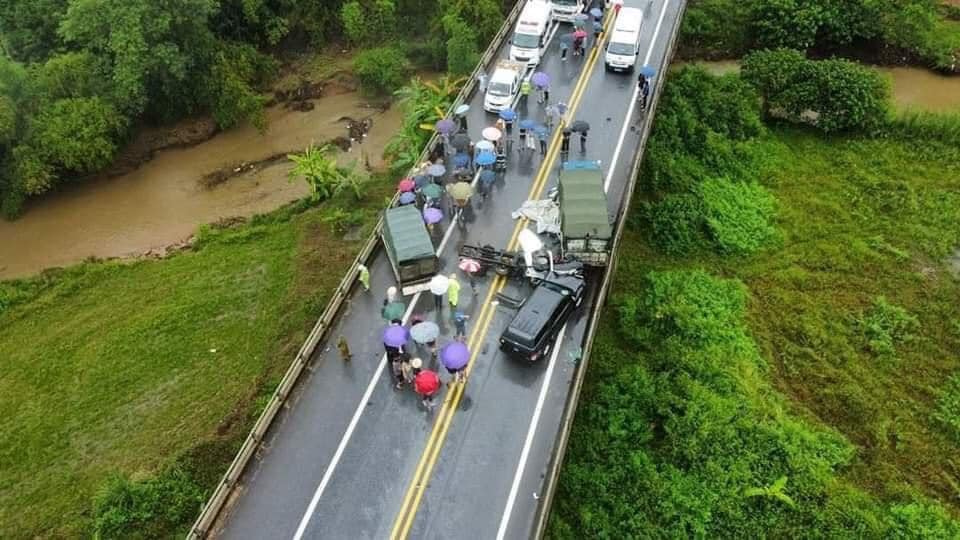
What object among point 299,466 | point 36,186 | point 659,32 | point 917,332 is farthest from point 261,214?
point 917,332

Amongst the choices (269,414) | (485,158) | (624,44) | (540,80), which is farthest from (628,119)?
(269,414)

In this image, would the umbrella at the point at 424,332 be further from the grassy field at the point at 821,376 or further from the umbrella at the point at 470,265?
the grassy field at the point at 821,376

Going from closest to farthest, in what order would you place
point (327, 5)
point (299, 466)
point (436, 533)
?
point (436, 533)
point (299, 466)
point (327, 5)

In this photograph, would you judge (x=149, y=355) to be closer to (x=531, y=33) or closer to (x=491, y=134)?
(x=491, y=134)

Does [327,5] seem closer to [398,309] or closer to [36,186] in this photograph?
[36,186]

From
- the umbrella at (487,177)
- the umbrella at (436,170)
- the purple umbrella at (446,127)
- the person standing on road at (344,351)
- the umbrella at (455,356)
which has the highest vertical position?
the purple umbrella at (446,127)

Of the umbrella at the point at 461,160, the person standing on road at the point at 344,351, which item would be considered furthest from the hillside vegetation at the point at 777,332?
the umbrella at the point at 461,160
